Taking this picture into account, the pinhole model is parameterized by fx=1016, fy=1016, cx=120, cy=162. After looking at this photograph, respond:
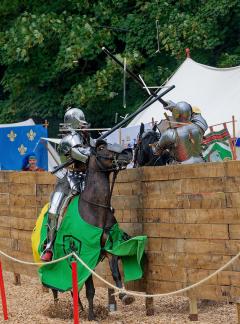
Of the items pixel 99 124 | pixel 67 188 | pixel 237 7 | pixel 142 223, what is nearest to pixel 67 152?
pixel 67 188

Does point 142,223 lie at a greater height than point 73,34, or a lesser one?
lesser

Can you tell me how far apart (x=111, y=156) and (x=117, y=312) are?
5.21 feet

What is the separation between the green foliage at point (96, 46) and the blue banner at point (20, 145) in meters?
2.35

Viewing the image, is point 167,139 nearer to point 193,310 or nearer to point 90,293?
point 90,293

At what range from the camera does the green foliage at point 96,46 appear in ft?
66.0

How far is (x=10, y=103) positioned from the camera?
23.7 meters

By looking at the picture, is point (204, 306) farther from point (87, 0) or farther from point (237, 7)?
point (87, 0)

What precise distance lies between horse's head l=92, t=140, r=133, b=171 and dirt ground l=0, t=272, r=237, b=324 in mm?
1424

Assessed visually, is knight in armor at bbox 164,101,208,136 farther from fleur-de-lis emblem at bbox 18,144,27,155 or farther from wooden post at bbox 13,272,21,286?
fleur-de-lis emblem at bbox 18,144,27,155

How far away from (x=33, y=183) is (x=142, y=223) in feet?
7.60

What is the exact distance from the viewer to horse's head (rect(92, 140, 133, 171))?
9.31 meters

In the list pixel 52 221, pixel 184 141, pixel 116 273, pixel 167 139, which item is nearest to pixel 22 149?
pixel 167 139

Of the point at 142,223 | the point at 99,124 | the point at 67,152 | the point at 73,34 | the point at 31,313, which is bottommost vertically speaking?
the point at 31,313

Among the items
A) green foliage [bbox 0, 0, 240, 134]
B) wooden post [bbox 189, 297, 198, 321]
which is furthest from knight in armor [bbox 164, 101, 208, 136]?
green foliage [bbox 0, 0, 240, 134]
